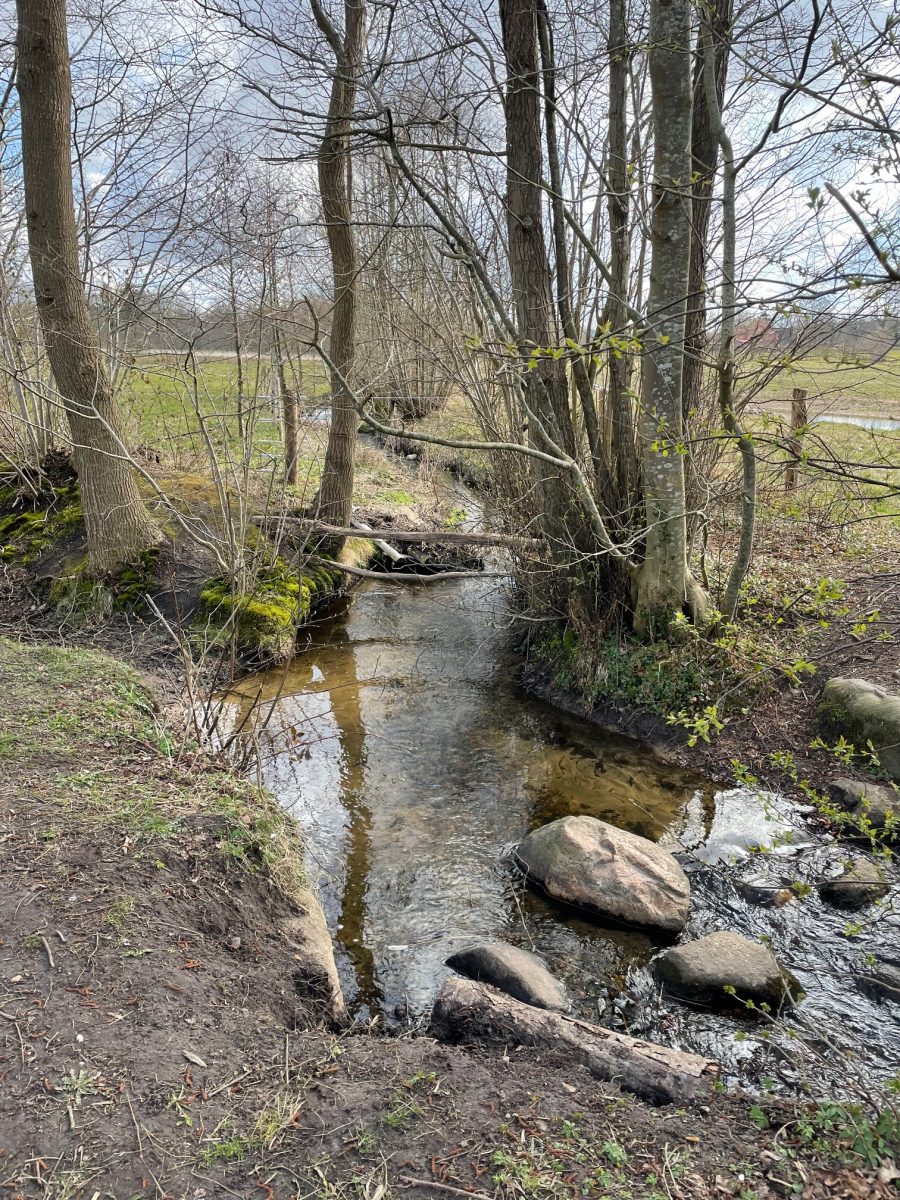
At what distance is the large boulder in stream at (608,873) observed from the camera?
182 inches

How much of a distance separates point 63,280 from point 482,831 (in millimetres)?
6752

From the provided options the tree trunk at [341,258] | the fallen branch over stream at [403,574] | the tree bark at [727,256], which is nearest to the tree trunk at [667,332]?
the tree bark at [727,256]

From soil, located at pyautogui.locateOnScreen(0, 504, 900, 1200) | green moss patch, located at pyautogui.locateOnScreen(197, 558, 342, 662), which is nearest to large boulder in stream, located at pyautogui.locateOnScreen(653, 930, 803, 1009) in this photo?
soil, located at pyautogui.locateOnScreen(0, 504, 900, 1200)

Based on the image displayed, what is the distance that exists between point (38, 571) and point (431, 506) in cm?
629

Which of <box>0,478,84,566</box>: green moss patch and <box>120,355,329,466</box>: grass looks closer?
<box>120,355,329,466</box>: grass

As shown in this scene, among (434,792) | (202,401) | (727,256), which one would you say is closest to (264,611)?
(202,401)

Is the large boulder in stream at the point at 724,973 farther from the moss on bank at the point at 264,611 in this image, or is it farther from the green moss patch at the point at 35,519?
the green moss patch at the point at 35,519

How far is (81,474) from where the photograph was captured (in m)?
8.40

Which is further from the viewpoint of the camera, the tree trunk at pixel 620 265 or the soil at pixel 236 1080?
the tree trunk at pixel 620 265

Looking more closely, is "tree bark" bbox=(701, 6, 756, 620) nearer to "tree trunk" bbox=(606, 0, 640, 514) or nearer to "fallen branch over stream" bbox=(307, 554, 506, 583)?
"tree trunk" bbox=(606, 0, 640, 514)

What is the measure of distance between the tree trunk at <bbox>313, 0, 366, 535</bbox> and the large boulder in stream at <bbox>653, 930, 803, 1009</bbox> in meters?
5.90

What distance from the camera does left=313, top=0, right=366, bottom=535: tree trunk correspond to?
831 cm

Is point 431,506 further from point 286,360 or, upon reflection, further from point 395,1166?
point 395,1166

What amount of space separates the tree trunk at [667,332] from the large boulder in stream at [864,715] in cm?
138
